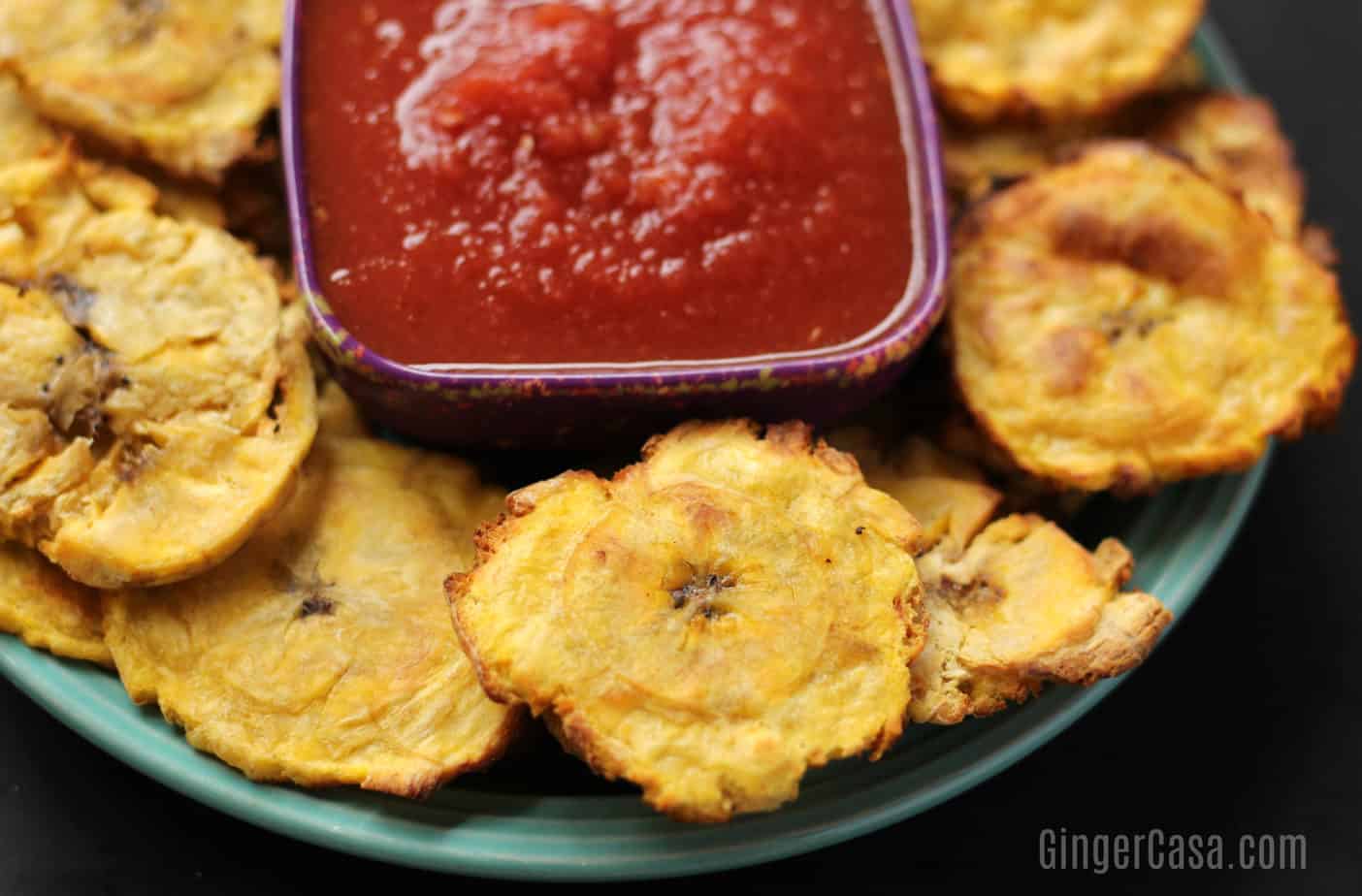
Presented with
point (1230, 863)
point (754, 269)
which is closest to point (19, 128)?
point (754, 269)

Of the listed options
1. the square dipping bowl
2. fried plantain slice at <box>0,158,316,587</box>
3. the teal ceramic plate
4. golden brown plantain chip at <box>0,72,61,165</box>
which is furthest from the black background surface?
golden brown plantain chip at <box>0,72,61,165</box>

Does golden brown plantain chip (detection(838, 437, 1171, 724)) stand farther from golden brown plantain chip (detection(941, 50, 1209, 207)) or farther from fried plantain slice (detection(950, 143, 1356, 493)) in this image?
golden brown plantain chip (detection(941, 50, 1209, 207))

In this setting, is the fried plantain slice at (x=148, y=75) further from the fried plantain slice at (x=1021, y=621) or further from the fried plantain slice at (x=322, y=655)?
the fried plantain slice at (x=1021, y=621)

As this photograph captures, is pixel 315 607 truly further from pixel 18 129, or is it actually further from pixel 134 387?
pixel 18 129

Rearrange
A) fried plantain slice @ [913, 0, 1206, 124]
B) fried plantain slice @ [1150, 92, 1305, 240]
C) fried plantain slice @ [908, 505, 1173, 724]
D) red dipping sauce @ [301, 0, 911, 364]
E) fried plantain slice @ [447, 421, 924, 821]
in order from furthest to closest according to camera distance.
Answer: fried plantain slice @ [1150, 92, 1305, 240]
fried plantain slice @ [913, 0, 1206, 124]
red dipping sauce @ [301, 0, 911, 364]
fried plantain slice @ [908, 505, 1173, 724]
fried plantain slice @ [447, 421, 924, 821]

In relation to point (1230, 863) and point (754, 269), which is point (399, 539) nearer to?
point (754, 269)

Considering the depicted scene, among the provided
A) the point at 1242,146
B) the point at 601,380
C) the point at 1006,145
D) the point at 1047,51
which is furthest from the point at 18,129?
the point at 1242,146

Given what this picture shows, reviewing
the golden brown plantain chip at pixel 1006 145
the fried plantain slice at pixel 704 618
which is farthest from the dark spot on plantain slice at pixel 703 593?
the golden brown plantain chip at pixel 1006 145
